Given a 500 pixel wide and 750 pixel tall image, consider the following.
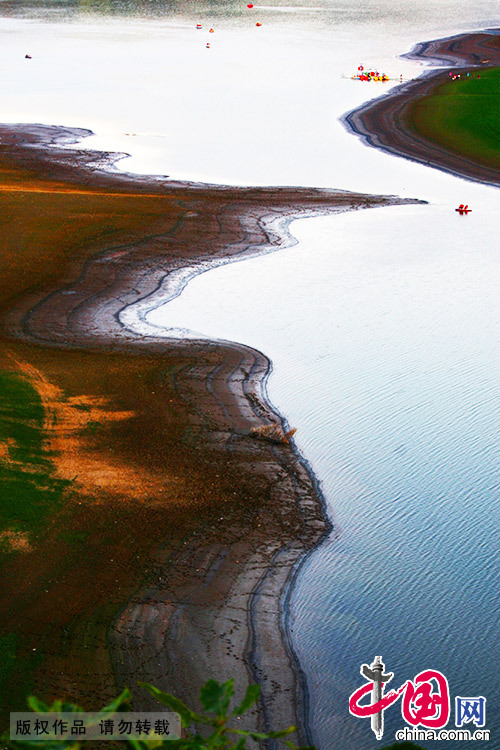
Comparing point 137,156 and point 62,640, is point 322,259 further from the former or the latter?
point 62,640

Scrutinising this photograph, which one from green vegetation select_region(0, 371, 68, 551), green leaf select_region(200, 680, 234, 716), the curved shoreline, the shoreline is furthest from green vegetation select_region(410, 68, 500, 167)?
green leaf select_region(200, 680, 234, 716)

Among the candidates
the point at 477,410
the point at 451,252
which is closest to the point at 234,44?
the point at 451,252

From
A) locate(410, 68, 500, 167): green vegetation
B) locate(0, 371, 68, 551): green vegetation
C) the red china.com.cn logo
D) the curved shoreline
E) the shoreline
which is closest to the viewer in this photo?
the red china.com.cn logo

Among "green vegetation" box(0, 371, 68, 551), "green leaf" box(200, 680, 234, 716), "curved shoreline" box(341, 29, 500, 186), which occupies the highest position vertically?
"curved shoreline" box(341, 29, 500, 186)

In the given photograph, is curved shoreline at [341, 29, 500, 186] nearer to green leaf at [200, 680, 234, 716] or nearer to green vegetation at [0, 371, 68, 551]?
green vegetation at [0, 371, 68, 551]

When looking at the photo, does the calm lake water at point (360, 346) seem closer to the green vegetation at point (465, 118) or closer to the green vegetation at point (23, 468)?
the green vegetation at point (465, 118)

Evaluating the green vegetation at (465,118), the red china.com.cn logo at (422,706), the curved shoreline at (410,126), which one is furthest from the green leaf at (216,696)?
the green vegetation at (465,118)
